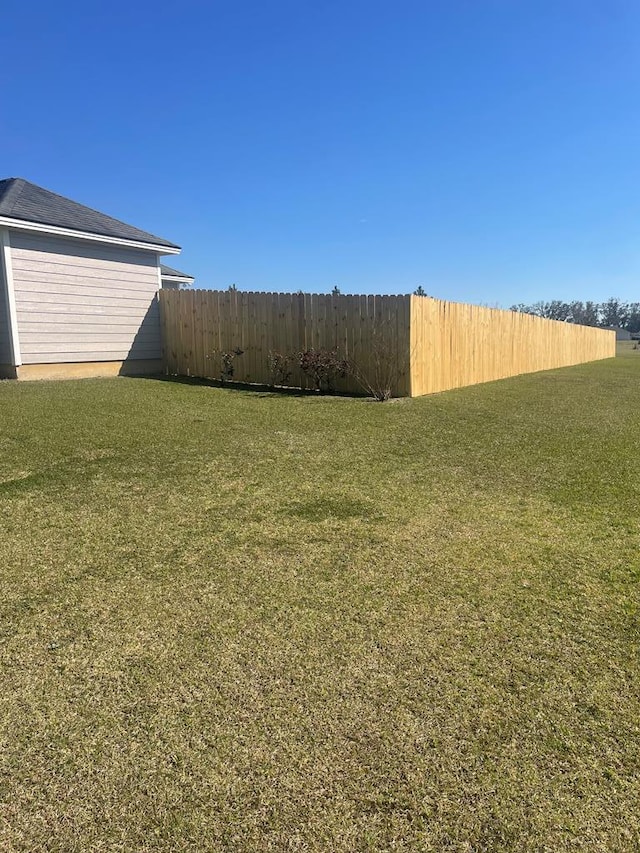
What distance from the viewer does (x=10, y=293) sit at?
395 inches

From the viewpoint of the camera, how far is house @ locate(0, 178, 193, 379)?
33.4 ft

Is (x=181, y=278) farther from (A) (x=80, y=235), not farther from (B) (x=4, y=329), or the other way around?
(B) (x=4, y=329)

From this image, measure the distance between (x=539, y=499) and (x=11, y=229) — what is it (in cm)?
1035

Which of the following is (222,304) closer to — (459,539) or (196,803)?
(459,539)

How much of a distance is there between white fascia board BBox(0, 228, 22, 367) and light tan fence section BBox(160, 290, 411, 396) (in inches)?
135

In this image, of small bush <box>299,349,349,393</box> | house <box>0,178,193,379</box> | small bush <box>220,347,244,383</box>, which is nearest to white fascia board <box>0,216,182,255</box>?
house <box>0,178,193,379</box>

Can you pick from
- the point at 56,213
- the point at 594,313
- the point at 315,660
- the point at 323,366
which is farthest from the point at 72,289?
the point at 594,313

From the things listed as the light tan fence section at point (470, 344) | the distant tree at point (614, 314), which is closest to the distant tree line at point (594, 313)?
the distant tree at point (614, 314)

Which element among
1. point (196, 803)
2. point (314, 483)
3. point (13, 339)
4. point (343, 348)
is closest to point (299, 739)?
point (196, 803)

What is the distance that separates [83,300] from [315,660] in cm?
1111

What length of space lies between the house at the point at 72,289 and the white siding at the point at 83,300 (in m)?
0.02

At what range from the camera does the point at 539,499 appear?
4180mm

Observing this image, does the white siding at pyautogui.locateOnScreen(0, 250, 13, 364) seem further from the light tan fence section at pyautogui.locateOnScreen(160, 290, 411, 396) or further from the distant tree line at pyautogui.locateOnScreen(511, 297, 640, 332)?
the distant tree line at pyautogui.locateOnScreen(511, 297, 640, 332)

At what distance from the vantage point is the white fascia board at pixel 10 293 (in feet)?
32.4
